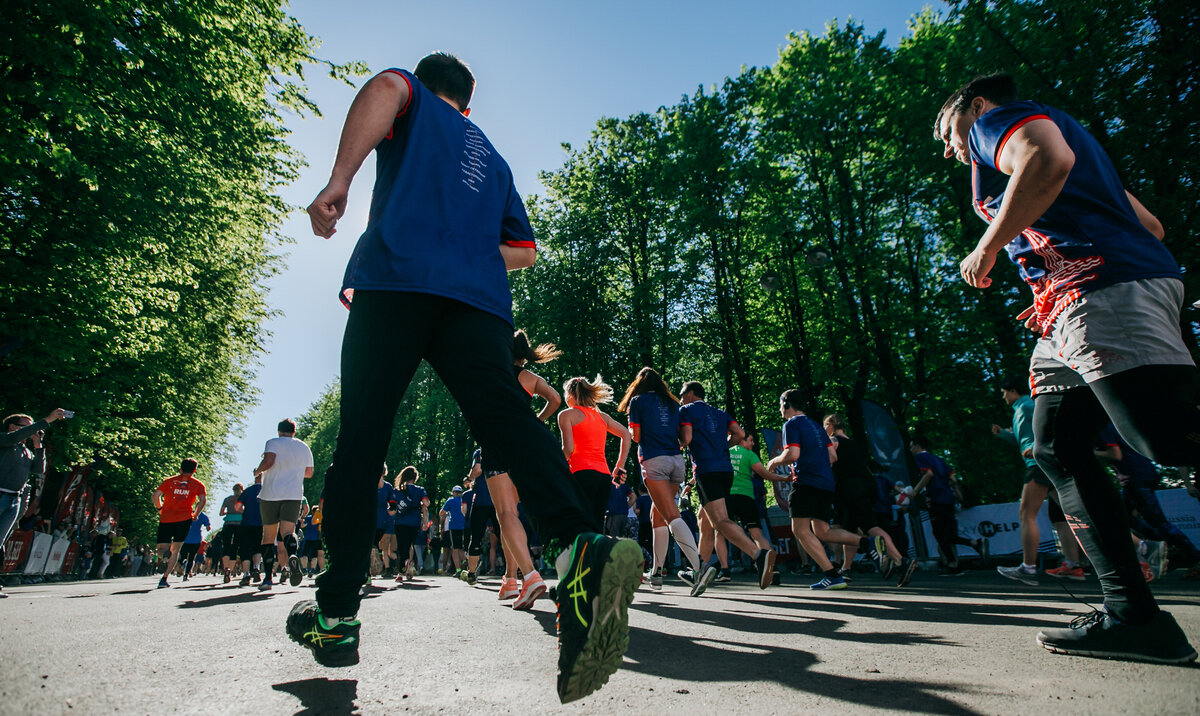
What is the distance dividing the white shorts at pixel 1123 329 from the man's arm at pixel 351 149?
2.60 m

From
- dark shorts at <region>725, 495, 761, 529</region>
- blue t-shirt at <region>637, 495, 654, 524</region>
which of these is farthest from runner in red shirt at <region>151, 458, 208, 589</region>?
dark shorts at <region>725, 495, 761, 529</region>

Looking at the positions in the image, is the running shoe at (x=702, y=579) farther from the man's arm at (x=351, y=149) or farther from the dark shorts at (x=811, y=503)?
the man's arm at (x=351, y=149)

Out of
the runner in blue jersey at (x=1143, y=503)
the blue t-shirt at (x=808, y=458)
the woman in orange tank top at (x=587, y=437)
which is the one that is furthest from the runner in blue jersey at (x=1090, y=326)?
the runner in blue jersey at (x=1143, y=503)

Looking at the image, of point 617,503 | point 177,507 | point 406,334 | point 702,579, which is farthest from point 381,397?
point 617,503

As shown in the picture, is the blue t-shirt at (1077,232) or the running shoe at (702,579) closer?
the blue t-shirt at (1077,232)

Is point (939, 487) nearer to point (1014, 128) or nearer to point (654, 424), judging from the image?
point (654, 424)

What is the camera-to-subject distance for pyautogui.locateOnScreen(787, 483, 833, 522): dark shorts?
753 cm

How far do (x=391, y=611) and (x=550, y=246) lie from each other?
84.9 feet

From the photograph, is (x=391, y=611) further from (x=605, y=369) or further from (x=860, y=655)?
(x=605, y=369)

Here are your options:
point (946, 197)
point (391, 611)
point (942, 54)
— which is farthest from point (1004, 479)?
point (391, 611)

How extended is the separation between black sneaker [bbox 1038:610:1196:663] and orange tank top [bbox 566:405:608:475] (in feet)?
13.9

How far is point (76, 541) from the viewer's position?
24.9 metres

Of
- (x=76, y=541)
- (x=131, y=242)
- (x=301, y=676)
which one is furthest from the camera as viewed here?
(x=76, y=541)

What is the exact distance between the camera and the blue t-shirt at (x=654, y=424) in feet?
24.7
